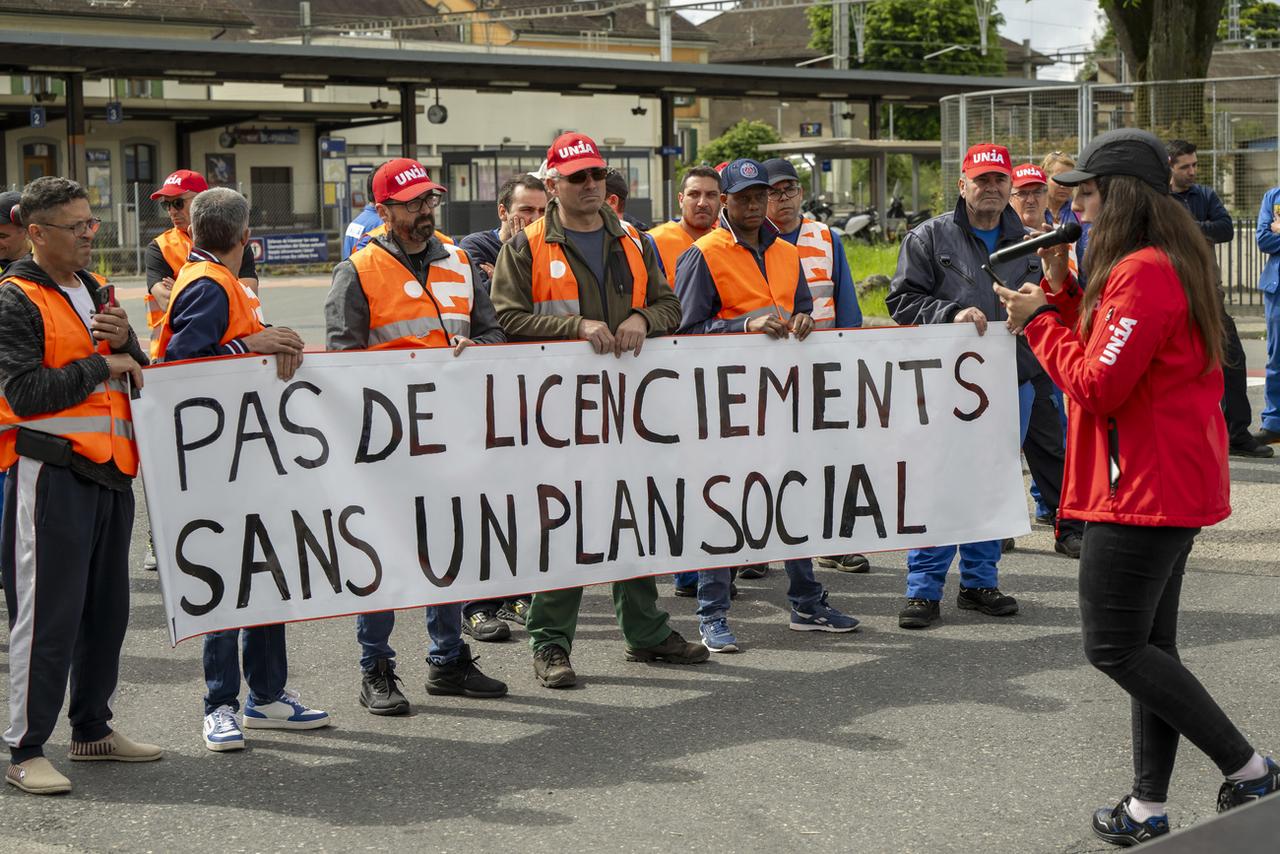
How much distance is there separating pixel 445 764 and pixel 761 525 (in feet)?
5.89

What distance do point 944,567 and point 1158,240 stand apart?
313cm

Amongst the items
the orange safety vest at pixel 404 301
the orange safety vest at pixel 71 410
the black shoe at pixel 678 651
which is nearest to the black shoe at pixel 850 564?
the black shoe at pixel 678 651

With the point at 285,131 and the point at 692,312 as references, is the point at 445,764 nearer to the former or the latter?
the point at 692,312

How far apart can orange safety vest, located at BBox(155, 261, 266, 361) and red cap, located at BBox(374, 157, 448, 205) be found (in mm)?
675

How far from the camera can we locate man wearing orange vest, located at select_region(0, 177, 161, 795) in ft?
16.6

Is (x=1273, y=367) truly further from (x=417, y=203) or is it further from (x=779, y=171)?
(x=417, y=203)

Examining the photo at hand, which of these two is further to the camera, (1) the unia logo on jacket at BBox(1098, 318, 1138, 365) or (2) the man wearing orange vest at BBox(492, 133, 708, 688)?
(2) the man wearing orange vest at BBox(492, 133, 708, 688)

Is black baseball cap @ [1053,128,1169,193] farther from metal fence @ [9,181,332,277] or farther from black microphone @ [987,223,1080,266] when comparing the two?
metal fence @ [9,181,332,277]

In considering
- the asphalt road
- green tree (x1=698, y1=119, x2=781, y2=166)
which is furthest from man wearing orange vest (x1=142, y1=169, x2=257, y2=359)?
green tree (x1=698, y1=119, x2=781, y2=166)

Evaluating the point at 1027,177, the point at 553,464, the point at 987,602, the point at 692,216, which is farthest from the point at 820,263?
the point at 553,464

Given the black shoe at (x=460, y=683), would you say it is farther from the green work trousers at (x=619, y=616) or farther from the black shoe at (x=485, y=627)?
the black shoe at (x=485, y=627)

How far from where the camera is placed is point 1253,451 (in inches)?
452

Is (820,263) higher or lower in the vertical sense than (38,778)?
higher

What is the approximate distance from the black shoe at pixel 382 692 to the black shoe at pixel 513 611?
1461mm
